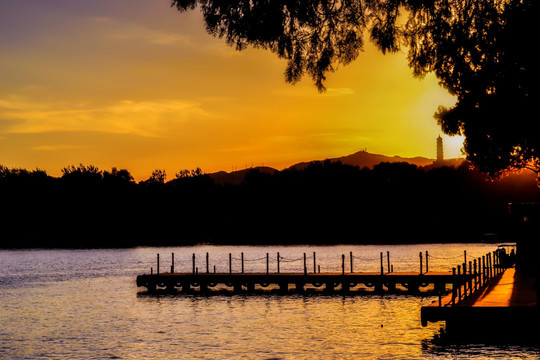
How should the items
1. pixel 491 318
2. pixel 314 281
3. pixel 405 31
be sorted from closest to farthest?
1. pixel 405 31
2. pixel 491 318
3. pixel 314 281

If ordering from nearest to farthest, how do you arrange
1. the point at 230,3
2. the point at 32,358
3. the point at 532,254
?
the point at 230,3 < the point at 32,358 < the point at 532,254

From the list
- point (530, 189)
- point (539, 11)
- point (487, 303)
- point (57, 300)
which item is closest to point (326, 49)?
point (539, 11)

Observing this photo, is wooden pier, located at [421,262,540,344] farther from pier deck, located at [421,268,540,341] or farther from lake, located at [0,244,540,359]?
lake, located at [0,244,540,359]

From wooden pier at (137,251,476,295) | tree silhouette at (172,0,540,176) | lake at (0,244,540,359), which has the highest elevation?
tree silhouette at (172,0,540,176)

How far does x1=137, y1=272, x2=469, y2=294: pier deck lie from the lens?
69.1m

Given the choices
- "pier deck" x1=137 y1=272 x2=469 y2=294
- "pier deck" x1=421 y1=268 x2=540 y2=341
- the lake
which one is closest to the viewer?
"pier deck" x1=421 y1=268 x2=540 y2=341

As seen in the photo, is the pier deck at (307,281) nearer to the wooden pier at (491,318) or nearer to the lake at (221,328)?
the lake at (221,328)

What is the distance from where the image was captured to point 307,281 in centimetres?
7138

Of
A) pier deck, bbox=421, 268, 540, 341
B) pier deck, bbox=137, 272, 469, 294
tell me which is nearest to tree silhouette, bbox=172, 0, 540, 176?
pier deck, bbox=421, 268, 540, 341

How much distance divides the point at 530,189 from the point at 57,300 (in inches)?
5538

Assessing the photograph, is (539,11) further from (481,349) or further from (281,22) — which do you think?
(481,349)

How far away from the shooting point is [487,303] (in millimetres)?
35781

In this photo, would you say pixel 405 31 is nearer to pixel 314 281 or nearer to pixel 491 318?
pixel 491 318

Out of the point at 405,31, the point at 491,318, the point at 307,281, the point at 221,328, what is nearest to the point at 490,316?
the point at 491,318
